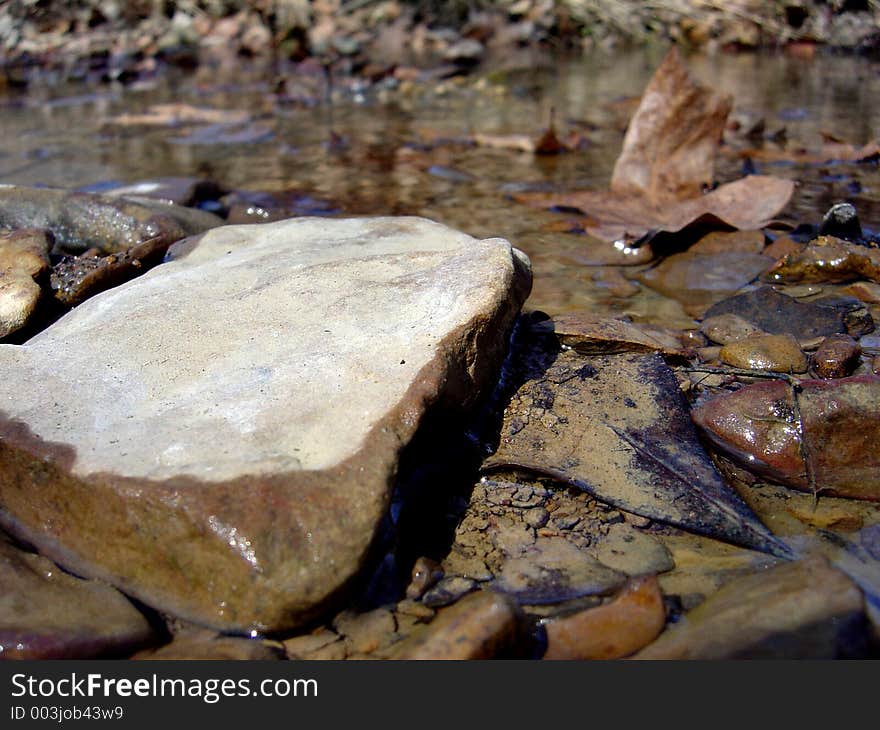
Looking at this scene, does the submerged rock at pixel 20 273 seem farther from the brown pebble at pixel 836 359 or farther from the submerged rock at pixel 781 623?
the brown pebble at pixel 836 359

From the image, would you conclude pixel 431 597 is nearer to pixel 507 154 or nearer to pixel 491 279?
pixel 491 279

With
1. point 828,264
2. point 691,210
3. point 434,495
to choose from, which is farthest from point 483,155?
point 434,495

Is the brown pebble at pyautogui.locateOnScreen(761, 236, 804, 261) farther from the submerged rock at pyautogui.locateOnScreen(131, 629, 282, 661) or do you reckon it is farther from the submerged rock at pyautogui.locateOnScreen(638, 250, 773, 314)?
the submerged rock at pyautogui.locateOnScreen(131, 629, 282, 661)

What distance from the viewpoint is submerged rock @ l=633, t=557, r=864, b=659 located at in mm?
1289

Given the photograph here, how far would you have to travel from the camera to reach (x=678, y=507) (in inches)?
67.7

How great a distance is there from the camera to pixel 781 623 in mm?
1316

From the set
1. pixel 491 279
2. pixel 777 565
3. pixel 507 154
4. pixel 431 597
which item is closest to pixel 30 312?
pixel 491 279

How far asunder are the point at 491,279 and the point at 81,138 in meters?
4.20

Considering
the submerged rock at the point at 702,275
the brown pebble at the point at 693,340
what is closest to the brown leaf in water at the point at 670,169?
the submerged rock at the point at 702,275

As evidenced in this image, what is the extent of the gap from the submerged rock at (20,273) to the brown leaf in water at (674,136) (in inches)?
87.9

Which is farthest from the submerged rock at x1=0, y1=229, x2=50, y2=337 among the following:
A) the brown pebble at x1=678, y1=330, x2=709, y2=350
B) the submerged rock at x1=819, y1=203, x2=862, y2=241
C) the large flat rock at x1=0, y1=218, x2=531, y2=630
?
the submerged rock at x1=819, y1=203, x2=862, y2=241

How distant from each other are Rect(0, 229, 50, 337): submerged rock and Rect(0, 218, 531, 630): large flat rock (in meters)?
0.26

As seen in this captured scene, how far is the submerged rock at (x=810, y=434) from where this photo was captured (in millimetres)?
1788

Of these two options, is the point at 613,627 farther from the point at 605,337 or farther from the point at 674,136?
the point at 674,136
